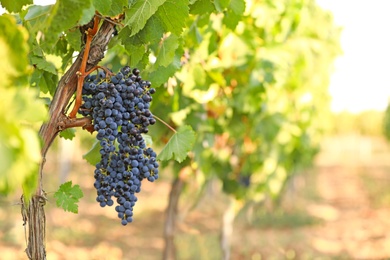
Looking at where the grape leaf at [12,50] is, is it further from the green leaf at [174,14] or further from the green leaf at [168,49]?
the green leaf at [168,49]

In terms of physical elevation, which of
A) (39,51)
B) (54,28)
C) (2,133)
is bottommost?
(2,133)

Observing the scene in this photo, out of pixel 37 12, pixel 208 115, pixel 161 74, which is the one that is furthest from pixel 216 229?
pixel 37 12

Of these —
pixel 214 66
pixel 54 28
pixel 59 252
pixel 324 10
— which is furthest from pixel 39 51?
pixel 324 10

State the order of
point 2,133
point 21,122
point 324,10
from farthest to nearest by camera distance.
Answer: point 324,10
point 21,122
point 2,133

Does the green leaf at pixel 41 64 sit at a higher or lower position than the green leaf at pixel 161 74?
lower

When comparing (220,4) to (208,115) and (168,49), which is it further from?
(208,115)

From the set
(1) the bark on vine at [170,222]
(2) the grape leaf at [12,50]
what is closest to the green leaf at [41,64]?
(2) the grape leaf at [12,50]

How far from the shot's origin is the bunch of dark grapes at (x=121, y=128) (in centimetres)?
169

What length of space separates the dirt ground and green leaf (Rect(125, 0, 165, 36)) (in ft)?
15.4

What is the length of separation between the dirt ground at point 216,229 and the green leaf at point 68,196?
14.6 feet

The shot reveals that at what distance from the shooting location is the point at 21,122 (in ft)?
3.38

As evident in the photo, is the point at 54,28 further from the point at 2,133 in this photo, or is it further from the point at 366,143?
the point at 366,143

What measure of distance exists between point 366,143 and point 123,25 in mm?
39477

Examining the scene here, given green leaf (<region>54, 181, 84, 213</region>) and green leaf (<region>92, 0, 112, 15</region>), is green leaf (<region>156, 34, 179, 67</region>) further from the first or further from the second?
green leaf (<region>54, 181, 84, 213</region>)
